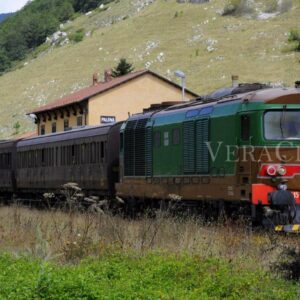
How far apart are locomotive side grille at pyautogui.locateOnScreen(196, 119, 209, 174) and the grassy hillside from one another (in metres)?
65.7

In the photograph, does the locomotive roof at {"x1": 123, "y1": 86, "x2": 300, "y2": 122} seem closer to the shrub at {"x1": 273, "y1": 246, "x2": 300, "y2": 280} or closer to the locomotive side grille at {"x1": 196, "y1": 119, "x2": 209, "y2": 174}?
the locomotive side grille at {"x1": 196, "y1": 119, "x2": 209, "y2": 174}

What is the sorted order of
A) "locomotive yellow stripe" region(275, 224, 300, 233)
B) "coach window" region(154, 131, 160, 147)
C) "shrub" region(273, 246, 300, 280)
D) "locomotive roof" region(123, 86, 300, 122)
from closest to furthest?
"shrub" region(273, 246, 300, 280) → "locomotive yellow stripe" region(275, 224, 300, 233) → "locomotive roof" region(123, 86, 300, 122) → "coach window" region(154, 131, 160, 147)

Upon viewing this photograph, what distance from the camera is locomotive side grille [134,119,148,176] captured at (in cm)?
2203

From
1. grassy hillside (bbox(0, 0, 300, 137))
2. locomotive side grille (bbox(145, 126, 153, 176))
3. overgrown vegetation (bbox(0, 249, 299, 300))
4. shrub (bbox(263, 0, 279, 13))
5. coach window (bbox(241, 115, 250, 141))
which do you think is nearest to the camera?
overgrown vegetation (bbox(0, 249, 299, 300))

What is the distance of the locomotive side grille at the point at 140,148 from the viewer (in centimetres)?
2203

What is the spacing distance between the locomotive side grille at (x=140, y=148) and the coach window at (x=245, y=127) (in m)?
5.60

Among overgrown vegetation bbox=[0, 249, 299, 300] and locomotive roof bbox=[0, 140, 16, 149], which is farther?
locomotive roof bbox=[0, 140, 16, 149]

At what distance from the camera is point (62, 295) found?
8617mm

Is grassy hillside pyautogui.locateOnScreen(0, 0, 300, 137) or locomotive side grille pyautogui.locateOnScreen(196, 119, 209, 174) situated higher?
grassy hillside pyautogui.locateOnScreen(0, 0, 300, 137)

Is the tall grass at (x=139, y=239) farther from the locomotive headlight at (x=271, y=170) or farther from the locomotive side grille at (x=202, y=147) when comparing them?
the locomotive side grille at (x=202, y=147)

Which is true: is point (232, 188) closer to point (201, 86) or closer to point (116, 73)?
point (116, 73)

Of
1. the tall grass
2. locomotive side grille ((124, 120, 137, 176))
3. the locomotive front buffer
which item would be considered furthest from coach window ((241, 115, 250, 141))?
locomotive side grille ((124, 120, 137, 176))

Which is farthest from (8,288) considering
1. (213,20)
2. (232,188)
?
(213,20)

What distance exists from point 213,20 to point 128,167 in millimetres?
112240
